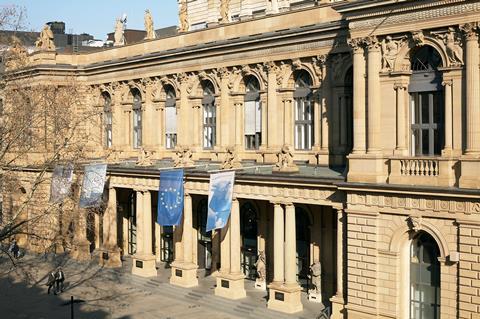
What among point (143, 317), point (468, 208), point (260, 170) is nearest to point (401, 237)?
point (468, 208)

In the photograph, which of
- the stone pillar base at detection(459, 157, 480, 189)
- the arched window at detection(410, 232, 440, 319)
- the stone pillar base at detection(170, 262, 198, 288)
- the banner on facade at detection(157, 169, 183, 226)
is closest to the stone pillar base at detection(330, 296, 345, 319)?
the arched window at detection(410, 232, 440, 319)

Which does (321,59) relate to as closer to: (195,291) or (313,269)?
(313,269)

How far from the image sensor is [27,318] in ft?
123

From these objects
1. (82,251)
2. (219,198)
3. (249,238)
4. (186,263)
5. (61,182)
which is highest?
(61,182)

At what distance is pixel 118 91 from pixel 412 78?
29.7 meters

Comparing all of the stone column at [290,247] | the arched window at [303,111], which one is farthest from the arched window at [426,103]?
the arched window at [303,111]

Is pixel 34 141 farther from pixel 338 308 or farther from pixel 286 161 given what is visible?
pixel 338 308

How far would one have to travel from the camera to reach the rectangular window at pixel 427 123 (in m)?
31.1

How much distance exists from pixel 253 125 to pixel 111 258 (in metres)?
13.7

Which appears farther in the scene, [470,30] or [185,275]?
[185,275]

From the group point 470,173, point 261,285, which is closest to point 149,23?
point 261,285

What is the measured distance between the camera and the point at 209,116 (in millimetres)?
48594

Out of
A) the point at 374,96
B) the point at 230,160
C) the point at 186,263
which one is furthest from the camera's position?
the point at 186,263

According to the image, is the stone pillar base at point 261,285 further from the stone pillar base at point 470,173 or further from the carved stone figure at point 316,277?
the stone pillar base at point 470,173
